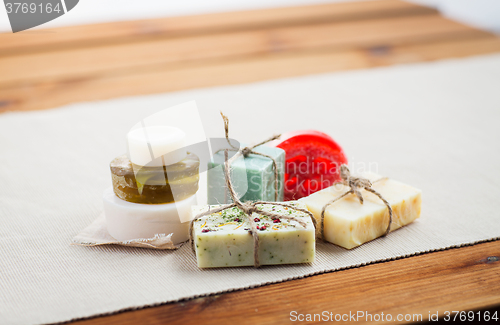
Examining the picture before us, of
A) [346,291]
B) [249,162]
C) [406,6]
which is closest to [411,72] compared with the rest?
[406,6]

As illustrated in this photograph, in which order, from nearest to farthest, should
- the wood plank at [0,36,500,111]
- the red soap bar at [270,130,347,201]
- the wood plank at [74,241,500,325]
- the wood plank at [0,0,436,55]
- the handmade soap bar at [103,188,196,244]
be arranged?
the wood plank at [74,241,500,325], the handmade soap bar at [103,188,196,244], the red soap bar at [270,130,347,201], the wood plank at [0,36,500,111], the wood plank at [0,0,436,55]

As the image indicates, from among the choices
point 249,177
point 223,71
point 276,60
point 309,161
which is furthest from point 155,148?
point 276,60

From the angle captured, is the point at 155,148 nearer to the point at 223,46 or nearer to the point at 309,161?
the point at 309,161

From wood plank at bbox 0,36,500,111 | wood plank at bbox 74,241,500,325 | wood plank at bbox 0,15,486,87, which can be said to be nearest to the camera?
wood plank at bbox 74,241,500,325

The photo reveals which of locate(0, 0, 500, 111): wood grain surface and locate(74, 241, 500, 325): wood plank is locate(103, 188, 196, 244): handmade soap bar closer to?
locate(74, 241, 500, 325): wood plank

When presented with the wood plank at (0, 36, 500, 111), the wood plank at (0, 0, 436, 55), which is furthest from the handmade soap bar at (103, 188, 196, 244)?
the wood plank at (0, 0, 436, 55)

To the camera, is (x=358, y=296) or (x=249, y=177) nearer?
(x=358, y=296)

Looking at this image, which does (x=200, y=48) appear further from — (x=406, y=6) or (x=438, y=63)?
(x=406, y=6)
